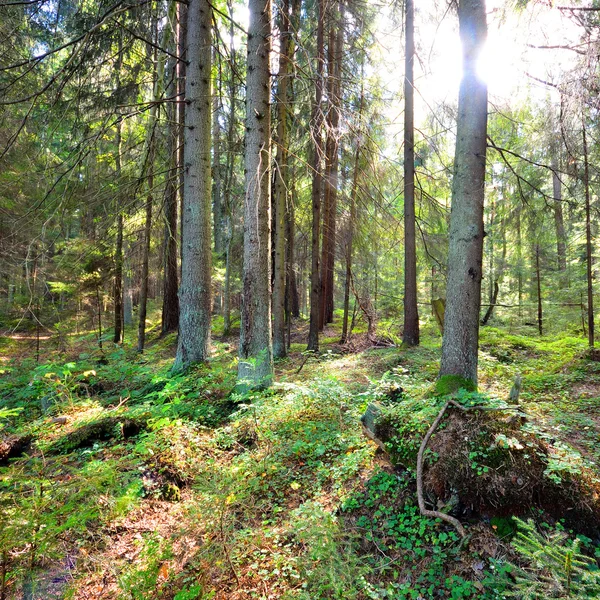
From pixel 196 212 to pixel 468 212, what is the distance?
14.3ft

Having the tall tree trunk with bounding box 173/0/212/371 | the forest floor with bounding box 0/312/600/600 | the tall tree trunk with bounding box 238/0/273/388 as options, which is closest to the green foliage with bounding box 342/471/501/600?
the forest floor with bounding box 0/312/600/600

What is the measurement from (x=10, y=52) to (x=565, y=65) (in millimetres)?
9453

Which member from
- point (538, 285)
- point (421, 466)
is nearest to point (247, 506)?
point (421, 466)

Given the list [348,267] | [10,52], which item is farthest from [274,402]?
[10,52]

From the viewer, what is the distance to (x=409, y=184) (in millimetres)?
8195

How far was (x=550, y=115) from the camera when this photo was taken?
5.52m

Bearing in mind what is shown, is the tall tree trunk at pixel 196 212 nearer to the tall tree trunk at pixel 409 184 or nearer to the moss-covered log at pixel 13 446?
the moss-covered log at pixel 13 446

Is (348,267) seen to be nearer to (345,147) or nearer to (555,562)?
(345,147)

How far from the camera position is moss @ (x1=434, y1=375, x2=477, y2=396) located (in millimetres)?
3703

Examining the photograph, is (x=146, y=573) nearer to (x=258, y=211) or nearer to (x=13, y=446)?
(x=13, y=446)

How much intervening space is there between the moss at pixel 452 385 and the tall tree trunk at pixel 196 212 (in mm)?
3974

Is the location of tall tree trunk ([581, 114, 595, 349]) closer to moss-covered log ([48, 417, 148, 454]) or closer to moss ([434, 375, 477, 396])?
moss ([434, 375, 477, 396])

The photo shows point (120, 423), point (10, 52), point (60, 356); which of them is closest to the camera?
point (120, 423)

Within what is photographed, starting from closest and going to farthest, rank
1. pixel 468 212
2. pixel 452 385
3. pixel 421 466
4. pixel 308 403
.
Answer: pixel 421 466, pixel 452 385, pixel 468 212, pixel 308 403
